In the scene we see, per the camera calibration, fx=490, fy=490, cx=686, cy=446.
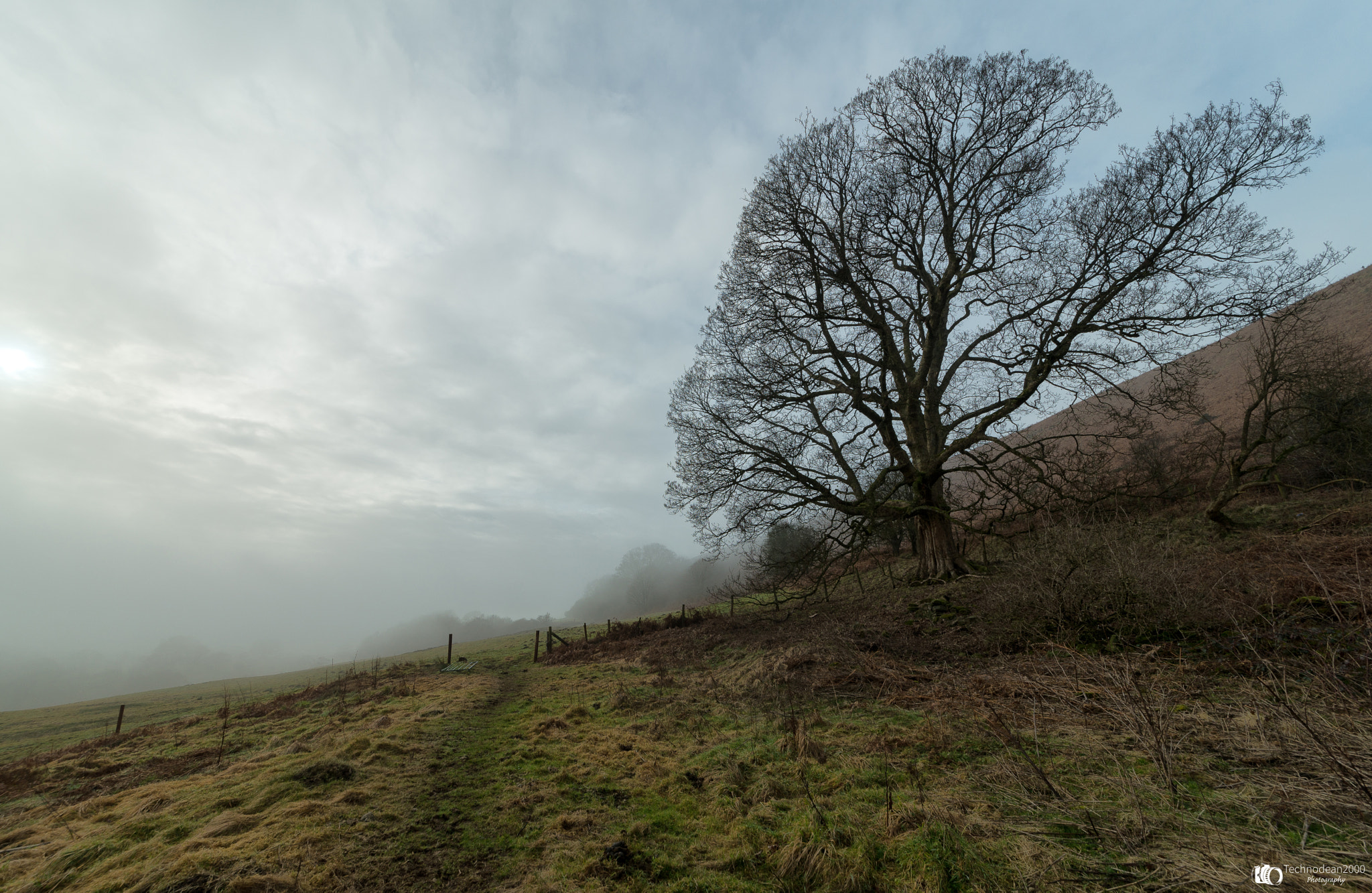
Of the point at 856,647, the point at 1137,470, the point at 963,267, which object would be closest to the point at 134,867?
the point at 856,647

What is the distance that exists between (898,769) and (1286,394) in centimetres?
1967

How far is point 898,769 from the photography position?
16.6 ft

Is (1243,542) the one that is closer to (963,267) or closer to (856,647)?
(856,647)

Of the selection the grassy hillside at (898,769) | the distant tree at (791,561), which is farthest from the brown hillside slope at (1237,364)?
the grassy hillside at (898,769)

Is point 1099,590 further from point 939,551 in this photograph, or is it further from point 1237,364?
point 1237,364

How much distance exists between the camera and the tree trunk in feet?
45.0

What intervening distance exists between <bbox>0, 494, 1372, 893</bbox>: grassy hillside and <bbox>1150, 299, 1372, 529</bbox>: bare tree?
6.36ft

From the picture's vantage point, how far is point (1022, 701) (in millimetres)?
5648

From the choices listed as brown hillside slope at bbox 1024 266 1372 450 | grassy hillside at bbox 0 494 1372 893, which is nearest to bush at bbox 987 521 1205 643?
grassy hillside at bbox 0 494 1372 893

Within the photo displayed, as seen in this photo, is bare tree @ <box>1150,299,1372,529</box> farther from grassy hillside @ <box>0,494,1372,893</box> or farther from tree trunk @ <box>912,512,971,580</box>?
tree trunk @ <box>912,512,971,580</box>

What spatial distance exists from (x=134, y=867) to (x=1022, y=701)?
9419mm

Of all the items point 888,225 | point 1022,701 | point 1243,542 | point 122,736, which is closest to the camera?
point 1022,701

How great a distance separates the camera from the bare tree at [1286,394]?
12.2 m

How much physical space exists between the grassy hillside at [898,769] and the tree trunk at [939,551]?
247cm
